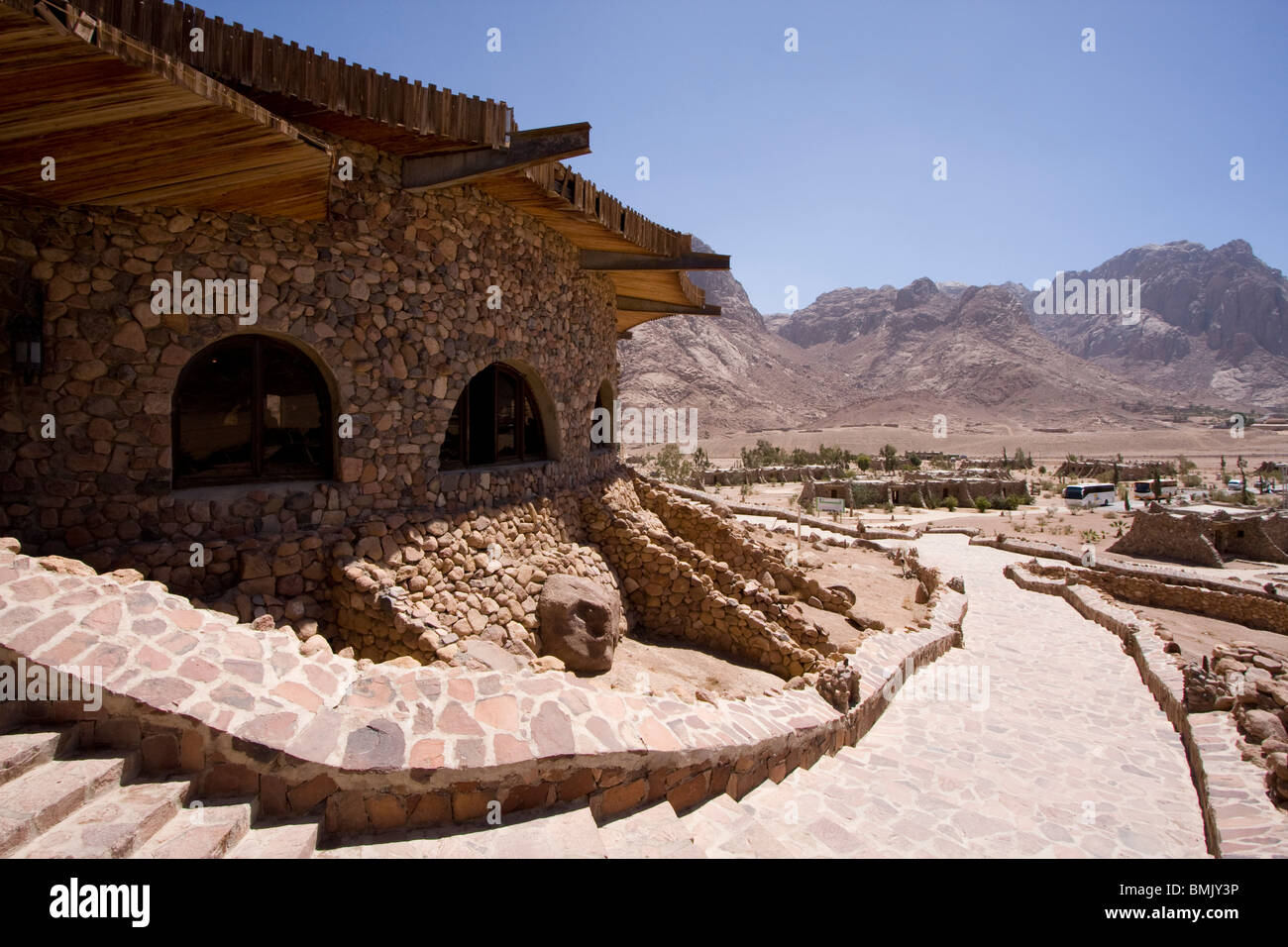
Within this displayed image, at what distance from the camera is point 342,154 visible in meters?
6.11

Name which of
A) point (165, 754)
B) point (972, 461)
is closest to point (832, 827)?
point (165, 754)

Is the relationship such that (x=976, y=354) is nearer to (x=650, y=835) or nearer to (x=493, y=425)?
(x=493, y=425)

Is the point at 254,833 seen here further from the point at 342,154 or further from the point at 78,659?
the point at 342,154

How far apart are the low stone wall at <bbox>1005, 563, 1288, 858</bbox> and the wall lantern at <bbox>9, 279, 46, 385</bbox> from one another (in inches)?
360

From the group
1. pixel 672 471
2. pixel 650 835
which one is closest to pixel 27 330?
pixel 650 835

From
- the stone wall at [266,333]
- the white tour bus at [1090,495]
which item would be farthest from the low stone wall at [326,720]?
the white tour bus at [1090,495]

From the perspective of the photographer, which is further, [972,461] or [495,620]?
[972,461]

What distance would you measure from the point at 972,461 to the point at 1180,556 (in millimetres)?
26363

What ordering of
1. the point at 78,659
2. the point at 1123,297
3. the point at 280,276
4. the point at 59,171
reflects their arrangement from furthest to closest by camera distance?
the point at 1123,297 < the point at 280,276 < the point at 59,171 < the point at 78,659

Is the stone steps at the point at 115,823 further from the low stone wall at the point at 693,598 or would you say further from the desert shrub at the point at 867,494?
the desert shrub at the point at 867,494

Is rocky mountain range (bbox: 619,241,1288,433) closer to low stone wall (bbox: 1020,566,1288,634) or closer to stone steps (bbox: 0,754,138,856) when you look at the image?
low stone wall (bbox: 1020,566,1288,634)

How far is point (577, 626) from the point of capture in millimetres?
7129

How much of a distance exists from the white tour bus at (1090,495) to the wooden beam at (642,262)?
28752 mm
